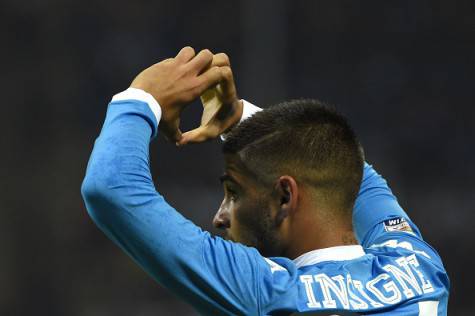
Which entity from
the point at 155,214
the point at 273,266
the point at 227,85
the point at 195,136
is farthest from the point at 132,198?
the point at 227,85

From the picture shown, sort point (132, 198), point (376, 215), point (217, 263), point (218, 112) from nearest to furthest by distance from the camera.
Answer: point (132, 198)
point (217, 263)
point (218, 112)
point (376, 215)

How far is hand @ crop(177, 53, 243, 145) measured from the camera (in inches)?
113

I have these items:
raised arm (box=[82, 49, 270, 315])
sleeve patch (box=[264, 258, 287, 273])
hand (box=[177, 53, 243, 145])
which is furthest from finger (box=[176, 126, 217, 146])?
sleeve patch (box=[264, 258, 287, 273])

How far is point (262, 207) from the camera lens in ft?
8.84

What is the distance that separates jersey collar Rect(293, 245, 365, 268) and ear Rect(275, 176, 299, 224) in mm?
129

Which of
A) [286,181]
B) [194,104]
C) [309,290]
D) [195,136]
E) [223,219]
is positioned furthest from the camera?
[194,104]

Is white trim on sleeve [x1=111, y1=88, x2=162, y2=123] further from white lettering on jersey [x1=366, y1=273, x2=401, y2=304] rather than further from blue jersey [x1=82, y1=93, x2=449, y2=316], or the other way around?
white lettering on jersey [x1=366, y1=273, x2=401, y2=304]

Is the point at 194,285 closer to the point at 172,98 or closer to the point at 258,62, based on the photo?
the point at 172,98

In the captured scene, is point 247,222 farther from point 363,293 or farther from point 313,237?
point 363,293

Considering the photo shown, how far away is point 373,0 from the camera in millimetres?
8656

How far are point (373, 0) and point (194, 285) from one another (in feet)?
21.5

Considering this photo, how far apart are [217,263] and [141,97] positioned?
46 centimetres

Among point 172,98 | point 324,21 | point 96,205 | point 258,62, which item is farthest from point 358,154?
point 324,21

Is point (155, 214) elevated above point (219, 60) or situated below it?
below
